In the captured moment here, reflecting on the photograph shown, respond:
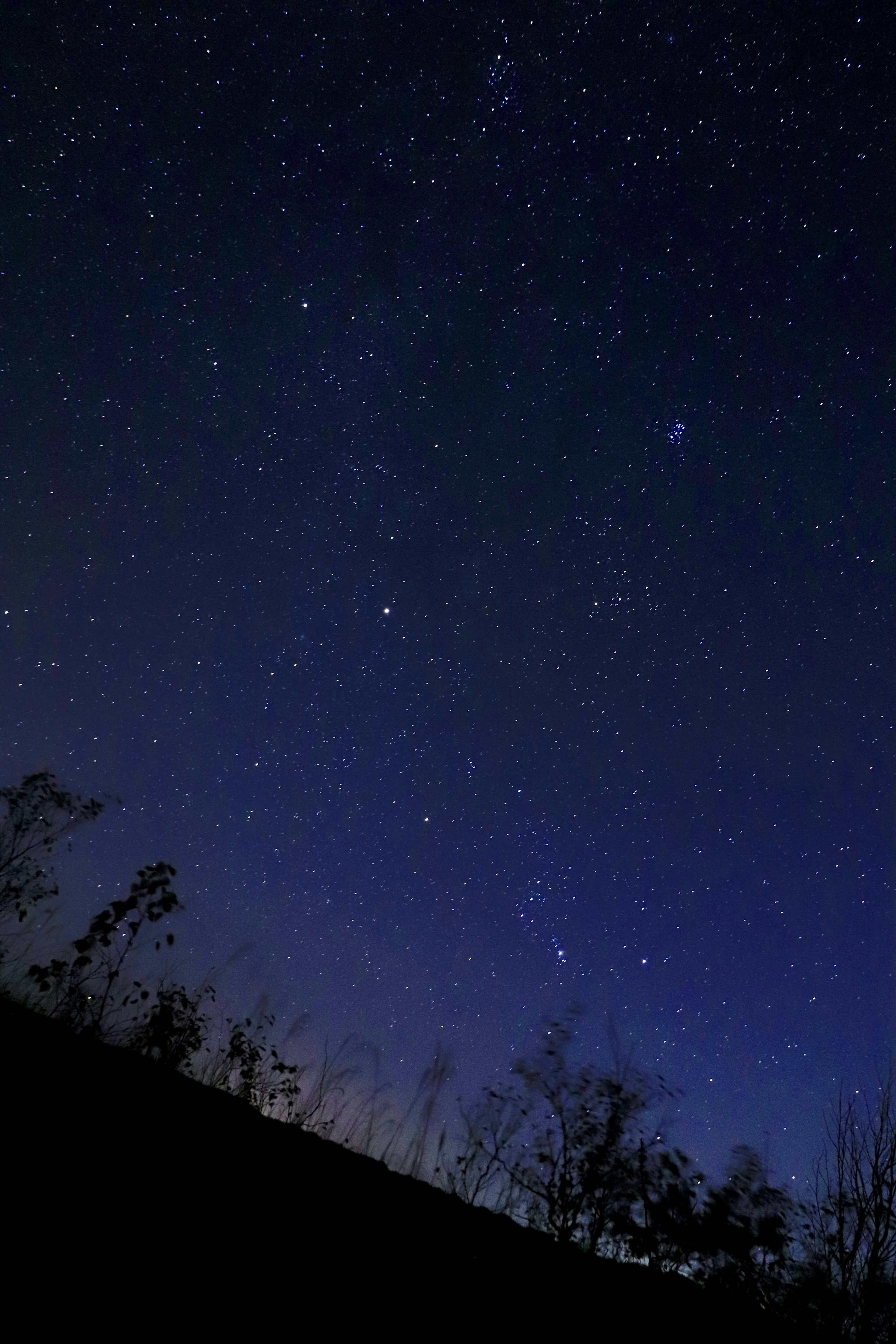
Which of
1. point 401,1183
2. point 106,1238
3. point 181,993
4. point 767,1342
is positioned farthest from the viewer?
point 181,993

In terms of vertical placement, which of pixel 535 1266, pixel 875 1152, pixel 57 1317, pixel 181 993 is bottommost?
pixel 57 1317

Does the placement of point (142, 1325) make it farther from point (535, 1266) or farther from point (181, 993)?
point (181, 993)

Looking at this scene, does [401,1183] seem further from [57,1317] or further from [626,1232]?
[626,1232]

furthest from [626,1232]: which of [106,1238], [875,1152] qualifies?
[106,1238]

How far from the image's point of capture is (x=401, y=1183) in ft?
18.6

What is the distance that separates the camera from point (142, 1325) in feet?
9.11

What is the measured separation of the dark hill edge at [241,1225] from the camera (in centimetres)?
319

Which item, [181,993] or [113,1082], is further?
[181,993]

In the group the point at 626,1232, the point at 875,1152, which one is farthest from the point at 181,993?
the point at 875,1152

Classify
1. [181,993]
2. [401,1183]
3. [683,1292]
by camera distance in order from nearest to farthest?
[683,1292] → [401,1183] → [181,993]

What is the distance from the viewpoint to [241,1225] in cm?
373

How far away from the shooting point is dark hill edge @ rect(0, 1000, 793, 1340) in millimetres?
3193

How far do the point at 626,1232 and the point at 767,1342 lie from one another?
23.5 feet

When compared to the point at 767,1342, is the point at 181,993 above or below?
above
